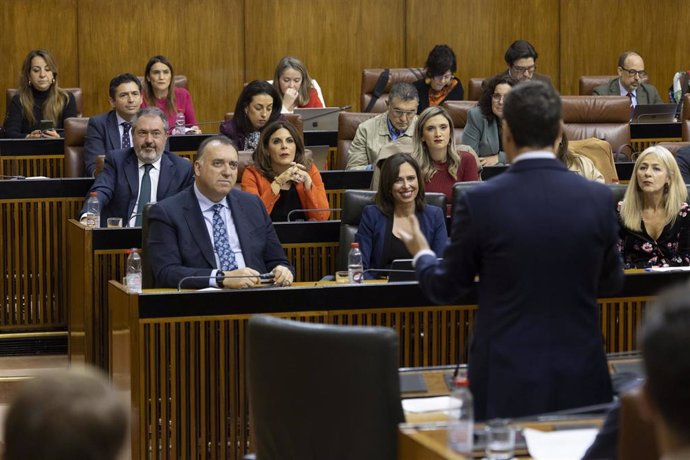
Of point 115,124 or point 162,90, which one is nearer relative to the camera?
point 115,124

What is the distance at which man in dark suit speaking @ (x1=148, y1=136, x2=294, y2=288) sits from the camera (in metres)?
5.00

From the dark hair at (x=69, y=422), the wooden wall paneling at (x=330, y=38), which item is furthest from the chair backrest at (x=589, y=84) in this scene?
the dark hair at (x=69, y=422)

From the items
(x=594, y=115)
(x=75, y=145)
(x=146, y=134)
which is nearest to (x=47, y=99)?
(x=75, y=145)

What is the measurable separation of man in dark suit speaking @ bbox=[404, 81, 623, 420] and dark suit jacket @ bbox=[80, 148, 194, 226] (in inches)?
141

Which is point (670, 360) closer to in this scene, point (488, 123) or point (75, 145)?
point (488, 123)

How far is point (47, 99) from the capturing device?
9062 millimetres

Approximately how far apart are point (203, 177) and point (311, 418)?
2385 millimetres

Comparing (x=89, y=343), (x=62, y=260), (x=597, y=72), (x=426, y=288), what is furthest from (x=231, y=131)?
(x=597, y=72)

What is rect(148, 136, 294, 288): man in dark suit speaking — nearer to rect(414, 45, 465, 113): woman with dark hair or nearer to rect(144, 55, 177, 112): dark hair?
rect(144, 55, 177, 112): dark hair

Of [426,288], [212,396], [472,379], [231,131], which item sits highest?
[231,131]

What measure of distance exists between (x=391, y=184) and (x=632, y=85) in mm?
4808

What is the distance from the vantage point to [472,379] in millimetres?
3018

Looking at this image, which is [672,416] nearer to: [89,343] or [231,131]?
[89,343]

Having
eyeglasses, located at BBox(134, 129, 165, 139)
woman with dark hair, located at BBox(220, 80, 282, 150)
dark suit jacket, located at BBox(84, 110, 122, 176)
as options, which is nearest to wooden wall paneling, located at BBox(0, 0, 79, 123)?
dark suit jacket, located at BBox(84, 110, 122, 176)
